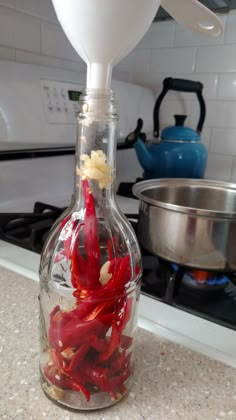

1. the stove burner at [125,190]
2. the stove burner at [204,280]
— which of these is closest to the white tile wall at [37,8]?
the stove burner at [125,190]

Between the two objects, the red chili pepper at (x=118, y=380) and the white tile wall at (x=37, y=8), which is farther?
the white tile wall at (x=37, y=8)

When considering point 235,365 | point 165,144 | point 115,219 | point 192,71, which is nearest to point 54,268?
point 115,219

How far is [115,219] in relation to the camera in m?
0.33

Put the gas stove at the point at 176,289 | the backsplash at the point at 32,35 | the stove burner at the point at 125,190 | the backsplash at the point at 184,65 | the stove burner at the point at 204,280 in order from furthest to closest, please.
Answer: the stove burner at the point at 125,190 → the backsplash at the point at 184,65 → the backsplash at the point at 32,35 → the stove burner at the point at 204,280 → the gas stove at the point at 176,289

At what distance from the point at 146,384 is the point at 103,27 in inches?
11.5

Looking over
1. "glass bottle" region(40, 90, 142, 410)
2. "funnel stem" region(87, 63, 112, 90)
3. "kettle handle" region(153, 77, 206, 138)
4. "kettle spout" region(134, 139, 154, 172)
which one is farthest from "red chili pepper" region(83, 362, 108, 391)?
"kettle handle" region(153, 77, 206, 138)

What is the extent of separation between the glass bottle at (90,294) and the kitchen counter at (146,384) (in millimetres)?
13

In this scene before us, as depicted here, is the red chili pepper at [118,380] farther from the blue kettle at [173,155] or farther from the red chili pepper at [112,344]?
the blue kettle at [173,155]

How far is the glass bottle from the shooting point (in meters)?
0.29

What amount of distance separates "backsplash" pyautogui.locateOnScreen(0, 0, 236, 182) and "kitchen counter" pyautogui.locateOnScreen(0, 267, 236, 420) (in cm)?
70

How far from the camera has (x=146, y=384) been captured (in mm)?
323

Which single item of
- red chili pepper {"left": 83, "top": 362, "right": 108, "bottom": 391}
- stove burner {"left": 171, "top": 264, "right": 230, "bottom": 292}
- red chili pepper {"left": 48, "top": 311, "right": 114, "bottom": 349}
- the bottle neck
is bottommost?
stove burner {"left": 171, "top": 264, "right": 230, "bottom": 292}

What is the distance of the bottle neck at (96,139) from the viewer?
283mm

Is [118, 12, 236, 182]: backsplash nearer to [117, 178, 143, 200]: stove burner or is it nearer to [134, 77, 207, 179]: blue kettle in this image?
[134, 77, 207, 179]: blue kettle
